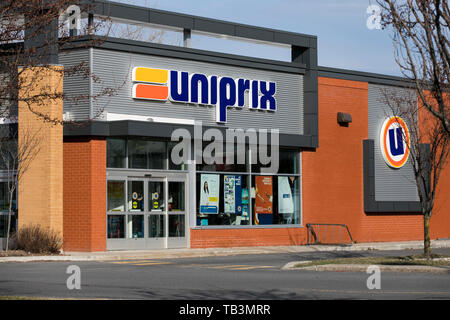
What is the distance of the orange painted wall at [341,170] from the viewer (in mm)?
32719

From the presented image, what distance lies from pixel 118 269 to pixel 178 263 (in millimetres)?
3224

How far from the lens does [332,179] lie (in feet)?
109

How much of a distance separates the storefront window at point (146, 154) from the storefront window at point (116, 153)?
9.4 inches

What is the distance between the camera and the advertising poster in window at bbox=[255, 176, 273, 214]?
1228 inches

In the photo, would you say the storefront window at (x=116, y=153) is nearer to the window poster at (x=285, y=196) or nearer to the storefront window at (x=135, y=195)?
the storefront window at (x=135, y=195)

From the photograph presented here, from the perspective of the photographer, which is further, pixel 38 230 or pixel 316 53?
pixel 316 53

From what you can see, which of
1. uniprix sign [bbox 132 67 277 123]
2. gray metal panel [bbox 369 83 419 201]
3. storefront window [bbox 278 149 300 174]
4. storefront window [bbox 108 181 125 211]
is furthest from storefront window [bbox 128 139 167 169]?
gray metal panel [bbox 369 83 419 201]

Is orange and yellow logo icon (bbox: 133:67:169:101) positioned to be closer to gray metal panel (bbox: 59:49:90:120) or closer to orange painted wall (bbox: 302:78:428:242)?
gray metal panel (bbox: 59:49:90:120)

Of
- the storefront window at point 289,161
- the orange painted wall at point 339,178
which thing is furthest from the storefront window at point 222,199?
the storefront window at point 289,161

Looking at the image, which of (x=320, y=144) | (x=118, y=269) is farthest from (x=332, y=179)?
(x=118, y=269)

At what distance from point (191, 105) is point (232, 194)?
3813mm

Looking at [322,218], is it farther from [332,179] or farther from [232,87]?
[232,87]

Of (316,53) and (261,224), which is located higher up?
(316,53)

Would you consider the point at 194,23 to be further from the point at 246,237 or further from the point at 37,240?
the point at 37,240
